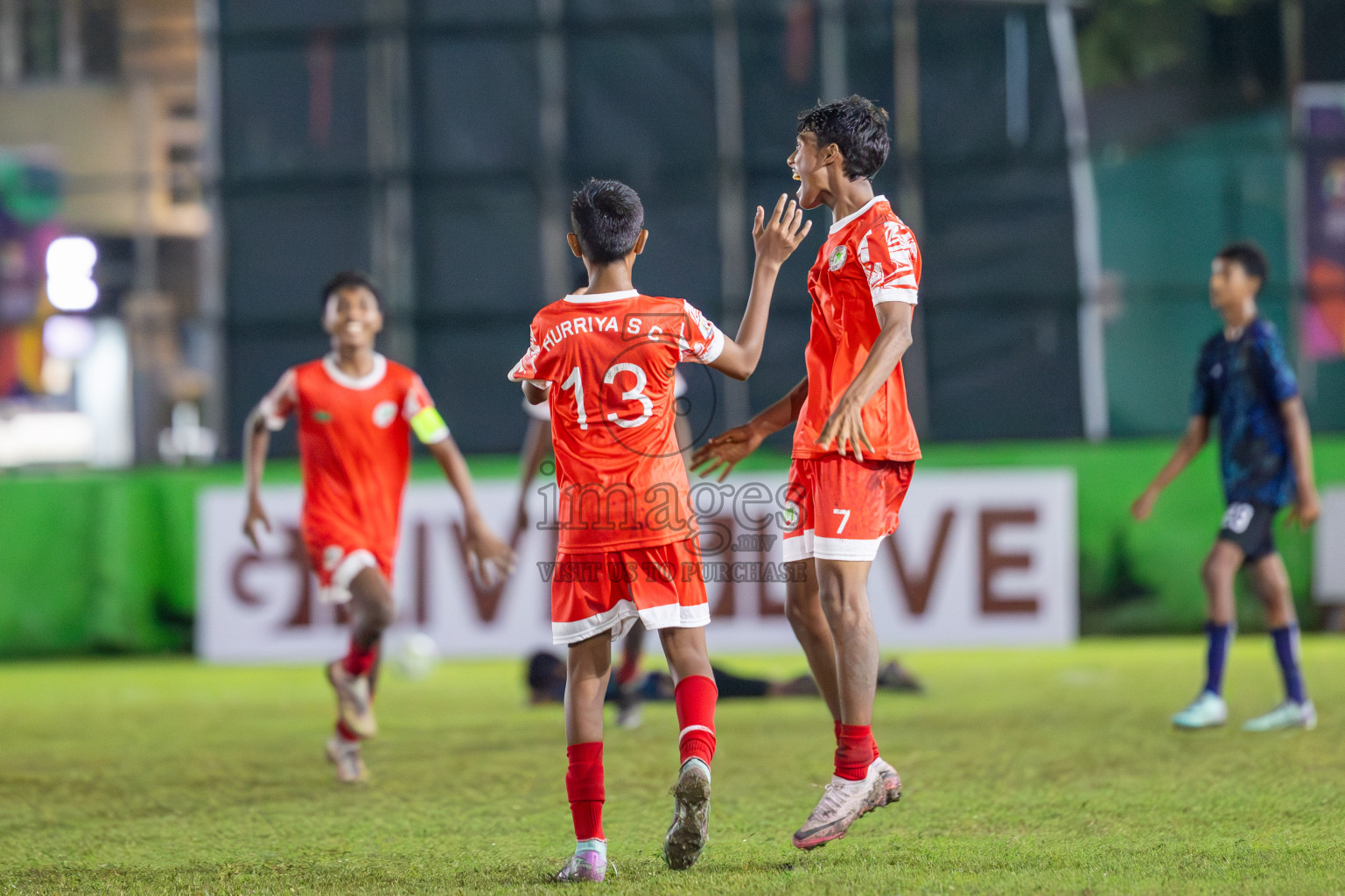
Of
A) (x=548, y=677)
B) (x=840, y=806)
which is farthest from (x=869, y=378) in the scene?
(x=548, y=677)

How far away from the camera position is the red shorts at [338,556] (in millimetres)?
5484

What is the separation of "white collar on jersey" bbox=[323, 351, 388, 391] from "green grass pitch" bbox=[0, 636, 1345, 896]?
1.42 m

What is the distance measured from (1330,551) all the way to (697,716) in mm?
7473

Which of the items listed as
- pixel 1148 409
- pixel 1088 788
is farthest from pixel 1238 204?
pixel 1088 788

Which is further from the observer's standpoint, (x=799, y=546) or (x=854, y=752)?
(x=799, y=546)

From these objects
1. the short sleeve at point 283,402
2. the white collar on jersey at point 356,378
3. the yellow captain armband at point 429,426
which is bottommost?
the yellow captain armband at point 429,426

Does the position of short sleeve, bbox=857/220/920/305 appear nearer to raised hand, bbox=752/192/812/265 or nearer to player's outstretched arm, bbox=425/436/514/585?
raised hand, bbox=752/192/812/265

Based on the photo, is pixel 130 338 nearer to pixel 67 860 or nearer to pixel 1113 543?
pixel 1113 543

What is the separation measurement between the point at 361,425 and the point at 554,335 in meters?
2.11

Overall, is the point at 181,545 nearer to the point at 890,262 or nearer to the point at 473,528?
the point at 473,528

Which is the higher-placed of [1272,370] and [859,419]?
[1272,370]

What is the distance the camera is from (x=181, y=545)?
1030 centimetres

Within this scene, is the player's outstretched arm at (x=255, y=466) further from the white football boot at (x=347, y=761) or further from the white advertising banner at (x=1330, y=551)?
the white advertising banner at (x=1330, y=551)

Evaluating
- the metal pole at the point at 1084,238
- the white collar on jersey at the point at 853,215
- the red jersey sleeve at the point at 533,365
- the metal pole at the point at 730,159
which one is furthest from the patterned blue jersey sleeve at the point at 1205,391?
the metal pole at the point at 730,159
